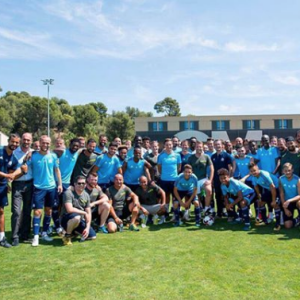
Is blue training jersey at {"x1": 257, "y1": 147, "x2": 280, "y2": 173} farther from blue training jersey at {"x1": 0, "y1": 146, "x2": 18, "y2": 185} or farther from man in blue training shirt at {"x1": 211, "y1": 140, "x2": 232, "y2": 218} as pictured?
blue training jersey at {"x1": 0, "y1": 146, "x2": 18, "y2": 185}

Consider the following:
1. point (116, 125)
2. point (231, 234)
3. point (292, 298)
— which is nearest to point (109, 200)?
point (231, 234)

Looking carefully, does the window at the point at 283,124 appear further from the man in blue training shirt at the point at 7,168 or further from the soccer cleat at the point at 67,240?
the man in blue training shirt at the point at 7,168

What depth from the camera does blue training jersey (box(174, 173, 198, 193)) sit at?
758 centimetres

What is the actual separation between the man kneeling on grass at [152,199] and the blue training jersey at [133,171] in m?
0.23

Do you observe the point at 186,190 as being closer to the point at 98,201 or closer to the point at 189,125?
the point at 98,201

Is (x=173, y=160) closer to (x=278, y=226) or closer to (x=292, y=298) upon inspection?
(x=278, y=226)

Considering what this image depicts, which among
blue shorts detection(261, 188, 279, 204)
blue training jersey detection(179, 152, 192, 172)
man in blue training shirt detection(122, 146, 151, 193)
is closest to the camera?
blue shorts detection(261, 188, 279, 204)

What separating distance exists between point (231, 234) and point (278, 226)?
1091 millimetres

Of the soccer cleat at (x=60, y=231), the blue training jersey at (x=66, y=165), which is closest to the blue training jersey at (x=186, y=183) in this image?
the blue training jersey at (x=66, y=165)

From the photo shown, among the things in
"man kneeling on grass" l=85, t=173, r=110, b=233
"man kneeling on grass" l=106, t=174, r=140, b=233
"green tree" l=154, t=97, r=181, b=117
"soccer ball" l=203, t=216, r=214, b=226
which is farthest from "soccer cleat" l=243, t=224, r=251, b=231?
"green tree" l=154, t=97, r=181, b=117

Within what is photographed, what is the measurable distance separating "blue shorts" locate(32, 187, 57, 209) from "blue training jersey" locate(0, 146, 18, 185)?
1.85 ft

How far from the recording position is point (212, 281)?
13.1 feet

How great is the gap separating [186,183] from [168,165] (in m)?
0.60

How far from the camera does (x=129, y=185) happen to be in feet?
25.8
